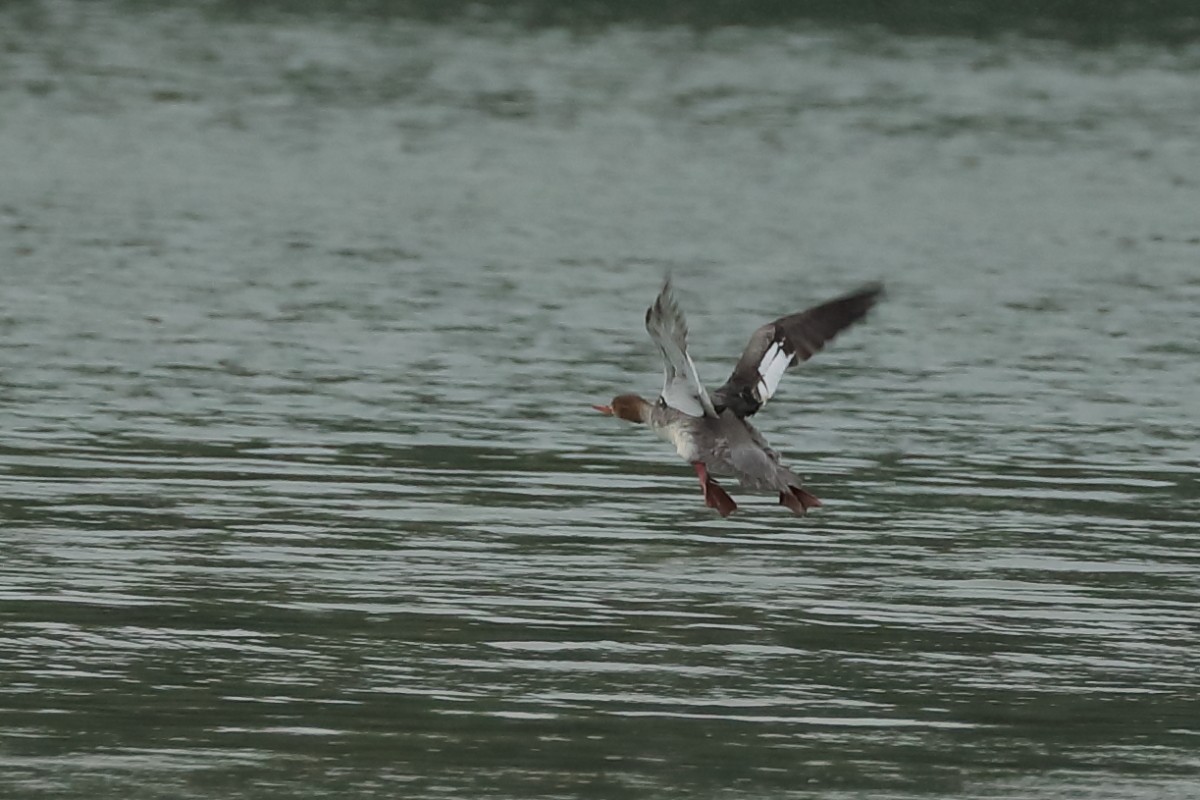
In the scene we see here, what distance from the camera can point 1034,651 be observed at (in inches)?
457

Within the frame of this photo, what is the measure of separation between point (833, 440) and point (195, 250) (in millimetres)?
8936

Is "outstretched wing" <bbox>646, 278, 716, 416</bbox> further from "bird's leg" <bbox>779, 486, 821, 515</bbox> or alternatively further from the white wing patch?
"bird's leg" <bbox>779, 486, 821, 515</bbox>

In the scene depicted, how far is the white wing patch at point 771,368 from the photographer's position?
40.3 ft

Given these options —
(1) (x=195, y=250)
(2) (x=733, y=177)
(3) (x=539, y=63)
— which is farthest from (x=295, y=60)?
(1) (x=195, y=250)

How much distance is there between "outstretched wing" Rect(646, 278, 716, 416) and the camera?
11.3 meters

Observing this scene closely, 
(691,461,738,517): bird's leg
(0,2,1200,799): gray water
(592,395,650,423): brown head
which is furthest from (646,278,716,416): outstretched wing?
(0,2,1200,799): gray water

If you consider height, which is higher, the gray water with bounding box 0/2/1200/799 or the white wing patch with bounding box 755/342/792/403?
the white wing patch with bounding box 755/342/792/403

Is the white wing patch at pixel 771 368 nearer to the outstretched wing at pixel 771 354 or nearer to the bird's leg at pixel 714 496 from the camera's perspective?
the outstretched wing at pixel 771 354

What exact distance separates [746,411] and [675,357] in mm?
825

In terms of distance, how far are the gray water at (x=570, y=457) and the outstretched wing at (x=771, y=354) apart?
907 mm

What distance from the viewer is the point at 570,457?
15.6 m

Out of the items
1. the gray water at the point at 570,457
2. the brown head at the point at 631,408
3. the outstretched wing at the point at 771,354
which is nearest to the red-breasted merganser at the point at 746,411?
the outstretched wing at the point at 771,354

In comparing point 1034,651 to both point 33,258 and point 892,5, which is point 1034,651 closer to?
point 33,258

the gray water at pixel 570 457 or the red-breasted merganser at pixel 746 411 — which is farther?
the red-breasted merganser at pixel 746 411
